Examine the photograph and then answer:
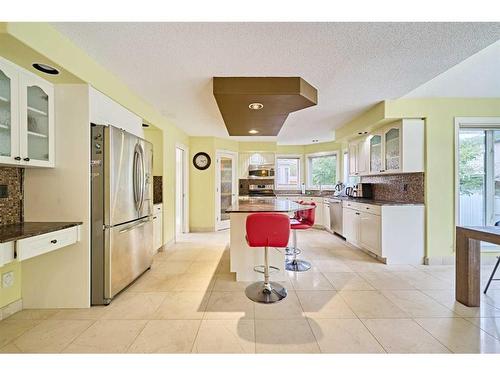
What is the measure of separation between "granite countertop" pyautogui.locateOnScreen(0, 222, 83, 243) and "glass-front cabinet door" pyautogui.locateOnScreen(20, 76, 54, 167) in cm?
53

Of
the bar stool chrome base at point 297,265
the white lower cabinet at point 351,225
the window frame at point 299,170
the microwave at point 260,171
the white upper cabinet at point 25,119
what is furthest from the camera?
the window frame at point 299,170

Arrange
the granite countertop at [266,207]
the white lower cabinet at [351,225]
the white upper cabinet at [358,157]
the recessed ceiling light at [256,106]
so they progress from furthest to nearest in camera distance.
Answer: the white upper cabinet at [358,157]
the white lower cabinet at [351,225]
the recessed ceiling light at [256,106]
the granite countertop at [266,207]

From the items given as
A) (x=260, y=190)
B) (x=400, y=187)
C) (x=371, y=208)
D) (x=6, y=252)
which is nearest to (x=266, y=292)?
(x=6, y=252)

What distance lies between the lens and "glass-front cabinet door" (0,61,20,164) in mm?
1732

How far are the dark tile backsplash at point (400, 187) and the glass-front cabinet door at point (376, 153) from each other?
1.02ft

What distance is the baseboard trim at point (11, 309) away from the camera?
2.00 meters

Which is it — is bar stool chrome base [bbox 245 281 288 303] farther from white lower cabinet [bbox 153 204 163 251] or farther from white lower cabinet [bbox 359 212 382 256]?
white lower cabinet [bbox 153 204 163 251]

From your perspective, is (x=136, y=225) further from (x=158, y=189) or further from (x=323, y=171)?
(x=323, y=171)

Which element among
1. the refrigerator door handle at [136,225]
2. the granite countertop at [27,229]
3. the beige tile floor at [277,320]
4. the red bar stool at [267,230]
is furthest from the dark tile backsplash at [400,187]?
the granite countertop at [27,229]

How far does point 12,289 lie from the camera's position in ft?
6.87

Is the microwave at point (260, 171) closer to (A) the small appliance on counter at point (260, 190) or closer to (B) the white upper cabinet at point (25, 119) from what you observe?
(A) the small appliance on counter at point (260, 190)

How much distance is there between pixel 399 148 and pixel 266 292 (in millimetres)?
2856
